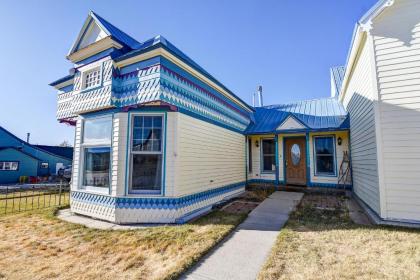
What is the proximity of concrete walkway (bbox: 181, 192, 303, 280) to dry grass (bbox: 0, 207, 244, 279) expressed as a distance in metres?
0.20

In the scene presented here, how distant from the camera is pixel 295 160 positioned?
1054 centimetres

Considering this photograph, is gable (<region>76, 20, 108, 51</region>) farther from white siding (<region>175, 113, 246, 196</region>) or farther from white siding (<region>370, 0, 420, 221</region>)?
white siding (<region>370, 0, 420, 221</region>)

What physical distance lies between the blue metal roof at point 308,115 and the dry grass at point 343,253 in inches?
217

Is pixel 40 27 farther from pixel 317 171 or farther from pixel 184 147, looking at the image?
pixel 317 171

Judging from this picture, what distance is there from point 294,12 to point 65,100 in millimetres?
9149

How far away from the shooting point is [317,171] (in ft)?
32.6

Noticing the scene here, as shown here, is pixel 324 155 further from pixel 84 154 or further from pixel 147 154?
pixel 84 154

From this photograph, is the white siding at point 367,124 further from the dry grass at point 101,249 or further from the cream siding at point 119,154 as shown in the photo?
the cream siding at point 119,154

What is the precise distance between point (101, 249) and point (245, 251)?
270cm

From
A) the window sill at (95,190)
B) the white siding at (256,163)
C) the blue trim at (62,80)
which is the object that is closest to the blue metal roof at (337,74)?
the white siding at (256,163)

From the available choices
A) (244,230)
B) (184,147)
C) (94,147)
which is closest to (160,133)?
(184,147)

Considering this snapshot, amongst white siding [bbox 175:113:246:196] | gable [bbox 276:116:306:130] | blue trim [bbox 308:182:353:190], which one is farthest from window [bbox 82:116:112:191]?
blue trim [bbox 308:182:353:190]

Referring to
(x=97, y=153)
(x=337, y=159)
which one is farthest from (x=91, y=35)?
(x=337, y=159)

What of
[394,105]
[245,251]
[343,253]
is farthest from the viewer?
[394,105]
